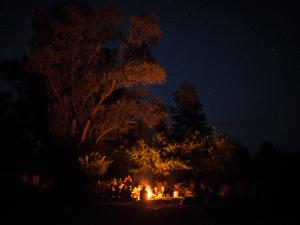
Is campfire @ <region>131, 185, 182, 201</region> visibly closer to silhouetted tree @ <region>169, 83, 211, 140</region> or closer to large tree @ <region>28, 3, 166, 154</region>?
→ large tree @ <region>28, 3, 166, 154</region>

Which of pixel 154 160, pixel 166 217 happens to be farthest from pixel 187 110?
pixel 166 217

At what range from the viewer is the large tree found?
28672 mm

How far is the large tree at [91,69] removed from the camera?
28672mm

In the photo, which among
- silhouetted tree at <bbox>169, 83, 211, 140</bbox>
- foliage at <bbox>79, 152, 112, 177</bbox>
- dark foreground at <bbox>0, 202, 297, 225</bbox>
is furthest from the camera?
silhouetted tree at <bbox>169, 83, 211, 140</bbox>

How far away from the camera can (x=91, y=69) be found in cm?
3012

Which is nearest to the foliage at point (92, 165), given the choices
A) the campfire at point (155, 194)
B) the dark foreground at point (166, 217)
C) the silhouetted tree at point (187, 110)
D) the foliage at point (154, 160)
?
the campfire at point (155, 194)

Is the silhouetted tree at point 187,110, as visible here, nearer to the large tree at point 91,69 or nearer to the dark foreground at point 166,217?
the large tree at point 91,69

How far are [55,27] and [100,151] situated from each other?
29.4 feet

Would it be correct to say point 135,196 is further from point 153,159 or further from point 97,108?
point 97,108

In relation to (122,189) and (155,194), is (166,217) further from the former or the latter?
(155,194)

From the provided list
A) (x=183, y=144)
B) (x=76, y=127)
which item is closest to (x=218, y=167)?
(x=183, y=144)

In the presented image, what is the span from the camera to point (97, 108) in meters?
30.1

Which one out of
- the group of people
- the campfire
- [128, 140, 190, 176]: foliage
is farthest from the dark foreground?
[128, 140, 190, 176]: foliage

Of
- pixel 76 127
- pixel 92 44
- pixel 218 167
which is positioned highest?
pixel 92 44
